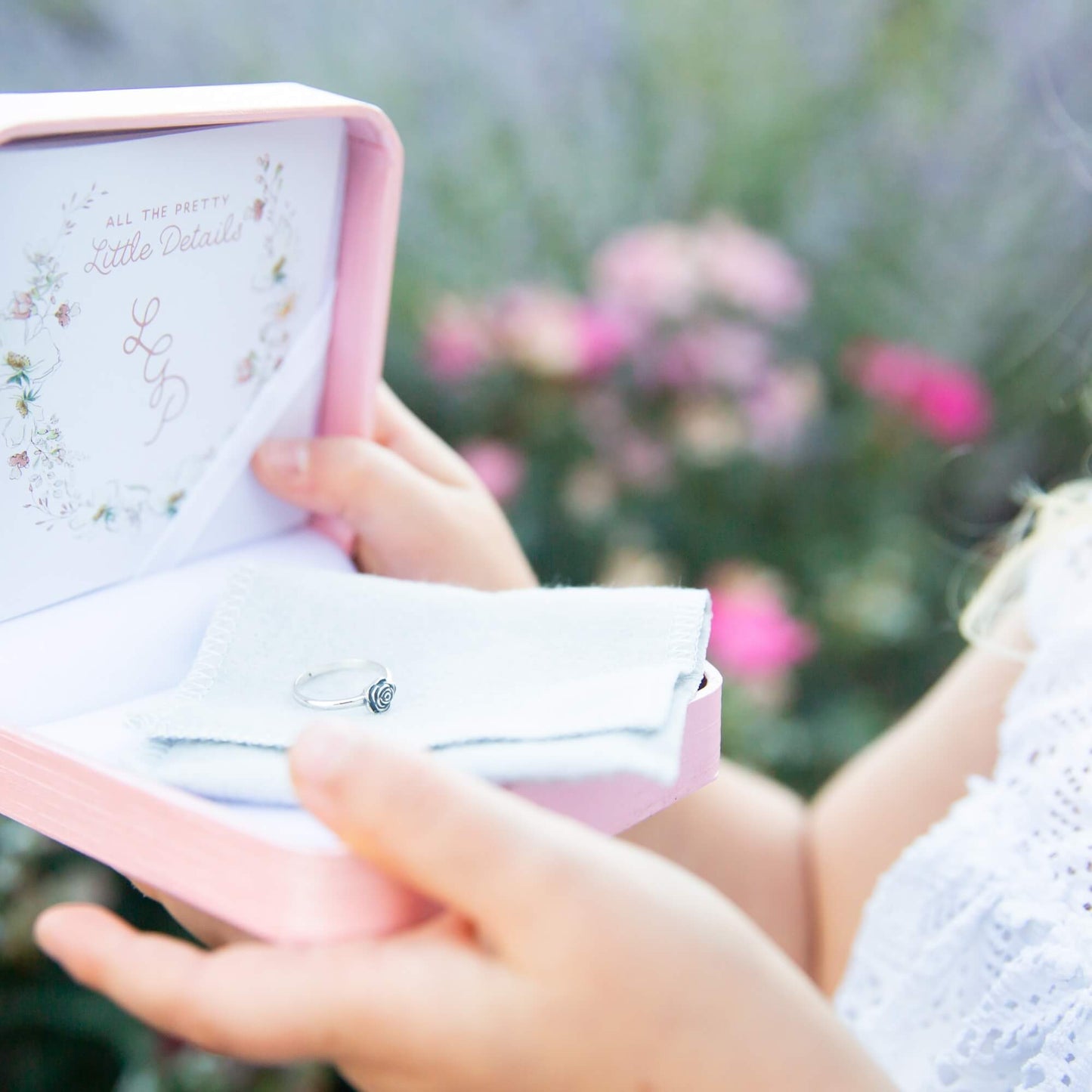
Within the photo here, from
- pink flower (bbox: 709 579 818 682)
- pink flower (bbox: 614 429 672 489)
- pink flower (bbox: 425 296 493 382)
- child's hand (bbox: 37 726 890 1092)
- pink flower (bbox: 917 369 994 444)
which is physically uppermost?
child's hand (bbox: 37 726 890 1092)

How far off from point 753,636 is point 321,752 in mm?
944

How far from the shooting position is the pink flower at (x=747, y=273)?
1374 millimetres

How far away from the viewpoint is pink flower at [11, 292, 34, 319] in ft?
1.72

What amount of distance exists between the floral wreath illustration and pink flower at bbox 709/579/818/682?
727mm

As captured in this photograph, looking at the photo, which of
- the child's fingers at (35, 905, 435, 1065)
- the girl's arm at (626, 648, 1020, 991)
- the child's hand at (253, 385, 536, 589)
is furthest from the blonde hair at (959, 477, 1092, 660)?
the child's fingers at (35, 905, 435, 1065)

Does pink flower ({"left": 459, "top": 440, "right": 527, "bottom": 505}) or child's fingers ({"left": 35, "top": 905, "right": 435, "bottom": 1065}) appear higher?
child's fingers ({"left": 35, "top": 905, "right": 435, "bottom": 1065})

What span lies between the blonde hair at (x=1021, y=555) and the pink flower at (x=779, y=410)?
1.85 feet

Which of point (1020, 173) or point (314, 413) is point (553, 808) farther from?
point (1020, 173)

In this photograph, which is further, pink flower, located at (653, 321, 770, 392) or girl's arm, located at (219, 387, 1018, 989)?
pink flower, located at (653, 321, 770, 392)

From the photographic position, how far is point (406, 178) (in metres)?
1.46

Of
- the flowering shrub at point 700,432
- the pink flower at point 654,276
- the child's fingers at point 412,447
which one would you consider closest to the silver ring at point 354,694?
the child's fingers at point 412,447

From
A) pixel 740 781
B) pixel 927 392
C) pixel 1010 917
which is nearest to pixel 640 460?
pixel 927 392

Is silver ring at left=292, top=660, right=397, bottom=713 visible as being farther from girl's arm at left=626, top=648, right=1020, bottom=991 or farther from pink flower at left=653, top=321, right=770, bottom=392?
pink flower at left=653, top=321, right=770, bottom=392

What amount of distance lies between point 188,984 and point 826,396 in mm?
1298
